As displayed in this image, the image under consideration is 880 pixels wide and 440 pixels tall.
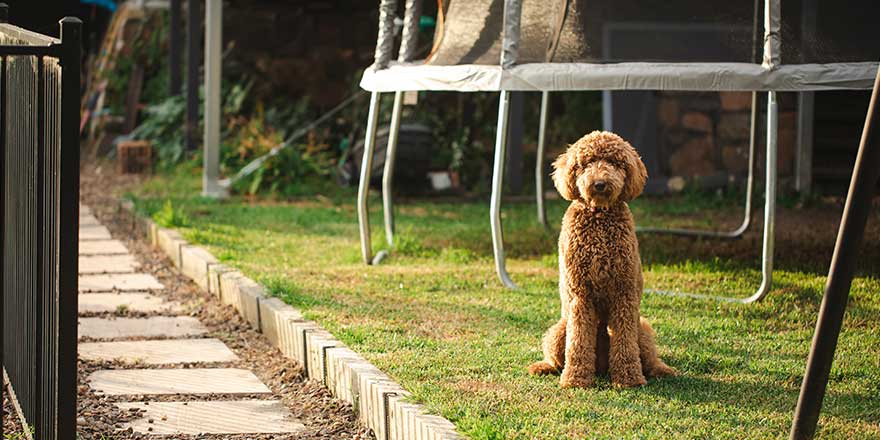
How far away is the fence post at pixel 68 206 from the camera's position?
9.86 ft

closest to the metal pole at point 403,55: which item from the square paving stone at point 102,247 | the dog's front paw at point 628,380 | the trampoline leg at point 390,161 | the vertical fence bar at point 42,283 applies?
the trampoline leg at point 390,161

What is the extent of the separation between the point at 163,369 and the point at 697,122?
665cm

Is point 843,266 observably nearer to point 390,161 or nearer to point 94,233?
point 390,161

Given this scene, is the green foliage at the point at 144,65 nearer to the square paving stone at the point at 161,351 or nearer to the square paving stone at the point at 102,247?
the square paving stone at the point at 102,247

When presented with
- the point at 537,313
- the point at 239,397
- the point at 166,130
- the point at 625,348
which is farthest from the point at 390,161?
the point at 166,130

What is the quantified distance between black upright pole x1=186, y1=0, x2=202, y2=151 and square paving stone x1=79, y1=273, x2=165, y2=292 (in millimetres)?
4164

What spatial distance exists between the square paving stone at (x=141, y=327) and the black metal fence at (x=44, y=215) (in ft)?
5.55

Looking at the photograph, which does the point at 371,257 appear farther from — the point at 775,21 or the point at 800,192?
the point at 800,192

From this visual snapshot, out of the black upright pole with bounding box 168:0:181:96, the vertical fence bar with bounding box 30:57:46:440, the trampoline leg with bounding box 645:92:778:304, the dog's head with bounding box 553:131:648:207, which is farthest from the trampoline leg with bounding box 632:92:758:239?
the black upright pole with bounding box 168:0:181:96

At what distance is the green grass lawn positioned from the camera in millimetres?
3721

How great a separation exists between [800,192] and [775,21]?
4.67 m

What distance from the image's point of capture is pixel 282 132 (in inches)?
472

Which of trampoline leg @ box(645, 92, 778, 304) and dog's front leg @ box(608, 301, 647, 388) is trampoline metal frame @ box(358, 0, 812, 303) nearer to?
trampoline leg @ box(645, 92, 778, 304)

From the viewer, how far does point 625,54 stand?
7.57 meters
